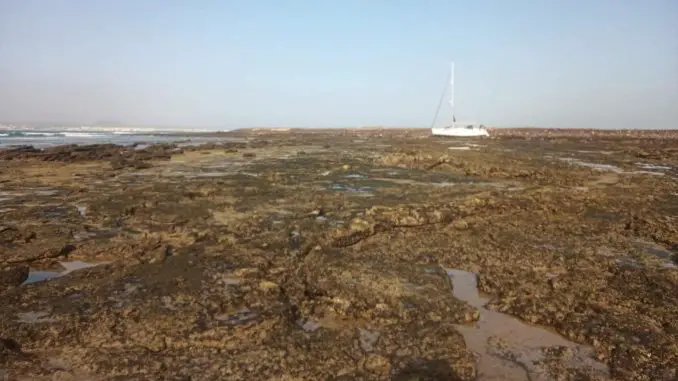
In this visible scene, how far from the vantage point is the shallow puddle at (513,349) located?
4.15m

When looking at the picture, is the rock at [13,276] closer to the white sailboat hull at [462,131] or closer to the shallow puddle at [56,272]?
the shallow puddle at [56,272]

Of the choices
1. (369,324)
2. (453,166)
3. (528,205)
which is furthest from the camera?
(453,166)

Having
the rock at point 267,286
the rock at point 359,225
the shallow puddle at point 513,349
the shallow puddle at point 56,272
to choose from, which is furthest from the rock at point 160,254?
the shallow puddle at point 513,349

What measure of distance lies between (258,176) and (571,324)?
49.2ft

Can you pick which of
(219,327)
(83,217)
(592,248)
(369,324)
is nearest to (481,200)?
(592,248)

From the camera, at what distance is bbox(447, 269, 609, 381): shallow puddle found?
4.15 metres

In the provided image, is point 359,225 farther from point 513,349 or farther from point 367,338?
point 513,349

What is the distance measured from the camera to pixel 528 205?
38.9ft

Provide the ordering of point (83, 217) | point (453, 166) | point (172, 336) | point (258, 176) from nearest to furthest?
point (172, 336), point (83, 217), point (258, 176), point (453, 166)

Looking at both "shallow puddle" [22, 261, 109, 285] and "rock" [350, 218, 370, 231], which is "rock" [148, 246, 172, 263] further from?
"rock" [350, 218, 370, 231]

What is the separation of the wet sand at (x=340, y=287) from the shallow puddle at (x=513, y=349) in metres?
0.02

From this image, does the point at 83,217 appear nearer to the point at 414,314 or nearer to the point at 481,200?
the point at 414,314

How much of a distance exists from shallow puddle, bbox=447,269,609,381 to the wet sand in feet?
0.07

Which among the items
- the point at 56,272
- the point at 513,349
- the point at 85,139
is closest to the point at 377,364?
the point at 513,349
